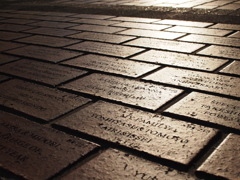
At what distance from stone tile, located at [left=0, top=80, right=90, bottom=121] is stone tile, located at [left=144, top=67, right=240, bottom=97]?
2.04 ft

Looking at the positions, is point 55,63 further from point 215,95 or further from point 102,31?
point 215,95

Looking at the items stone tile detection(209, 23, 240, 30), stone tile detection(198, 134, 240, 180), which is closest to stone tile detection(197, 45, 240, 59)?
stone tile detection(209, 23, 240, 30)

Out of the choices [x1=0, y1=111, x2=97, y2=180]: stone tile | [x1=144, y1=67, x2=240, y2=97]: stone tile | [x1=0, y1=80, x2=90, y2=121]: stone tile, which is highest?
[x1=144, y1=67, x2=240, y2=97]: stone tile

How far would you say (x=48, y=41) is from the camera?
3.53 meters

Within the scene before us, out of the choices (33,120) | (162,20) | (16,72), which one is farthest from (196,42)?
(33,120)

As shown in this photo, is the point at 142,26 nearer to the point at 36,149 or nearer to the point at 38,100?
the point at 38,100

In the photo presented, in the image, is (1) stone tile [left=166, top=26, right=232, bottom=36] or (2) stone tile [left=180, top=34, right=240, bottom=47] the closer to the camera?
(2) stone tile [left=180, top=34, right=240, bottom=47]

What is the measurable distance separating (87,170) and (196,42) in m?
2.15

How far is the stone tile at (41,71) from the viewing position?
2420mm

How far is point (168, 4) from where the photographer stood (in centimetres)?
535

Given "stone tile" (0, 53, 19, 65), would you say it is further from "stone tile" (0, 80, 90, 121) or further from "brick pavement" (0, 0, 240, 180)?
"stone tile" (0, 80, 90, 121)

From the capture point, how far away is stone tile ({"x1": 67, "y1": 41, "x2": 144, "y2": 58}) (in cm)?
294

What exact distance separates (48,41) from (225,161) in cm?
263

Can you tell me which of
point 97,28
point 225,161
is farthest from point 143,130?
point 97,28
